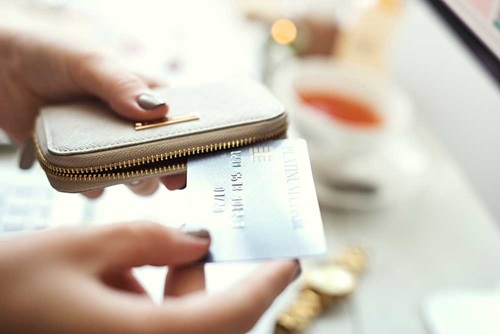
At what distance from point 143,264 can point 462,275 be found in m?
0.43

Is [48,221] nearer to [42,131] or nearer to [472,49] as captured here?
[42,131]

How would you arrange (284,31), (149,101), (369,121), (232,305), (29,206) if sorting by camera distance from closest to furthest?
(232,305), (149,101), (29,206), (369,121), (284,31)

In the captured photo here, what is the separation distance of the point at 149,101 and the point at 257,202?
0.40ft

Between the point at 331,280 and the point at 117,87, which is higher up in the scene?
the point at 117,87

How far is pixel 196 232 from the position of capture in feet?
1.01

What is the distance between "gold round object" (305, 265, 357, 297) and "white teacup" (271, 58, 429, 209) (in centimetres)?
10

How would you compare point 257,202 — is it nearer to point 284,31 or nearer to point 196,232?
point 196,232

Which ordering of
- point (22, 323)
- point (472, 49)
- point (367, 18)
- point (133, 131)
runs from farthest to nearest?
point (367, 18) → point (472, 49) → point (133, 131) → point (22, 323)

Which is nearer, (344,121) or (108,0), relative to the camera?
(344,121)

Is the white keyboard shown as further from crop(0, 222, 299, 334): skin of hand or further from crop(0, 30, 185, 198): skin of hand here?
crop(0, 222, 299, 334): skin of hand

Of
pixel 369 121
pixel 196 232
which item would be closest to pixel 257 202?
pixel 196 232

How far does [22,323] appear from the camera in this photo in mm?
252

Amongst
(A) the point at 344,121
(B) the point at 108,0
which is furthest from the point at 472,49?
(B) the point at 108,0

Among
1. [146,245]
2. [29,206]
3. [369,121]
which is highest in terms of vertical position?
[146,245]
